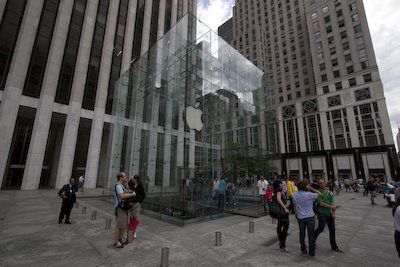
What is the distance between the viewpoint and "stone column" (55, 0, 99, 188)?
82.4 ft

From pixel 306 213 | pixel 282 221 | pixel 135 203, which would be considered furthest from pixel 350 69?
pixel 135 203

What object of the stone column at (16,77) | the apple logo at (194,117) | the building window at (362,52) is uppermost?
the building window at (362,52)

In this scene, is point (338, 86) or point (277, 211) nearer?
point (277, 211)

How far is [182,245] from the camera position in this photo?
252 inches

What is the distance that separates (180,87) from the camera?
12.6 metres

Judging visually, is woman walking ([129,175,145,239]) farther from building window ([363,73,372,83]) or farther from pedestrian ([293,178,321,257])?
building window ([363,73,372,83])

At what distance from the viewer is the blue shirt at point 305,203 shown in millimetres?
5379

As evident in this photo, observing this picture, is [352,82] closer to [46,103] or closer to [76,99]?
[76,99]

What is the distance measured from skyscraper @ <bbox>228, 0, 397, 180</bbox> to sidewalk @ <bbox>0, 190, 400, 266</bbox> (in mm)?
34863

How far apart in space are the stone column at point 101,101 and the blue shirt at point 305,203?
28.2 meters

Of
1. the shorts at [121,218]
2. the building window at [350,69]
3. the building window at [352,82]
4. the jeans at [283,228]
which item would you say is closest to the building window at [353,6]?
the building window at [350,69]

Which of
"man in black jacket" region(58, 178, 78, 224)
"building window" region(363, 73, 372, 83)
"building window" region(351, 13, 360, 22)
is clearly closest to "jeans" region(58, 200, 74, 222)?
"man in black jacket" region(58, 178, 78, 224)

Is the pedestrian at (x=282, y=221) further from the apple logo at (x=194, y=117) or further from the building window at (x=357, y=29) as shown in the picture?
the building window at (x=357, y=29)

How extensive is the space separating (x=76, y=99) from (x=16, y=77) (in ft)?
20.6
